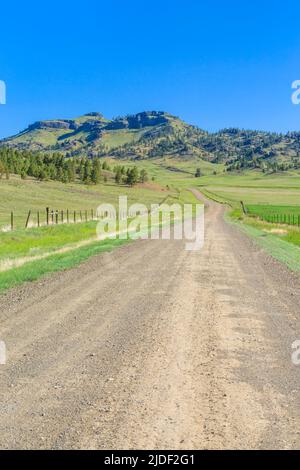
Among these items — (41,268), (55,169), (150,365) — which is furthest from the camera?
(55,169)

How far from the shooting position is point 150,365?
7.33 meters

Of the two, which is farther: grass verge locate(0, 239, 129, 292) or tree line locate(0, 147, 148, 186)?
tree line locate(0, 147, 148, 186)

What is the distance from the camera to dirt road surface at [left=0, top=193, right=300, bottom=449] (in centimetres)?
519

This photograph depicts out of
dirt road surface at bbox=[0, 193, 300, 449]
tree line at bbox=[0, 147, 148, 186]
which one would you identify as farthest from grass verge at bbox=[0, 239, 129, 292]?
tree line at bbox=[0, 147, 148, 186]

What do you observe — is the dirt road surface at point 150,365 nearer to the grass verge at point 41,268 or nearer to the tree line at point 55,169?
the grass verge at point 41,268

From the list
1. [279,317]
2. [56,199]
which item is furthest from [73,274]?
[56,199]

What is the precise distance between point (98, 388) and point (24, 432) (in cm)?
142

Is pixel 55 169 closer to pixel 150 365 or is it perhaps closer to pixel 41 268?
pixel 41 268

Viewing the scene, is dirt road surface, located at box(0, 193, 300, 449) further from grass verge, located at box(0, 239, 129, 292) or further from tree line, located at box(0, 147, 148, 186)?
tree line, located at box(0, 147, 148, 186)

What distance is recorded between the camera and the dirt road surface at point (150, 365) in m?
5.19

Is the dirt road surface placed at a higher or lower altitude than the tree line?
lower

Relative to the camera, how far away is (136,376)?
6863mm

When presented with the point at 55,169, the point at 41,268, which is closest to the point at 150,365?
the point at 41,268
